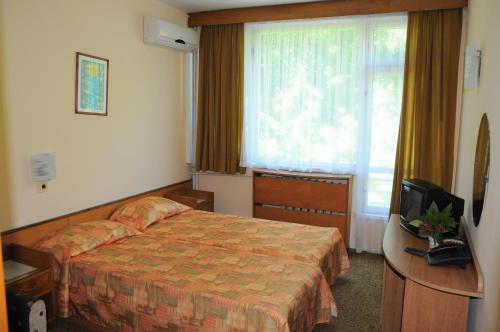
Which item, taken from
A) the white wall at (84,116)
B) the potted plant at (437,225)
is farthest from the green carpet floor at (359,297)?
the white wall at (84,116)

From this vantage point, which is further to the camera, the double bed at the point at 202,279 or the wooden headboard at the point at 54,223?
the wooden headboard at the point at 54,223

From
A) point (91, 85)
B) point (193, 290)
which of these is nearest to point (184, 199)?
point (91, 85)

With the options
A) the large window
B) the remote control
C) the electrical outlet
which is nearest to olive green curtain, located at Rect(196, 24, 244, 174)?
the large window

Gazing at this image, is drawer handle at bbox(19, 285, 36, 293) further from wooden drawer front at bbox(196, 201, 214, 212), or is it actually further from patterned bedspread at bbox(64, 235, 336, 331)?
wooden drawer front at bbox(196, 201, 214, 212)

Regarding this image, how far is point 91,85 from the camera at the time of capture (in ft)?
11.1

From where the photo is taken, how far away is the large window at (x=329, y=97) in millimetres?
4027

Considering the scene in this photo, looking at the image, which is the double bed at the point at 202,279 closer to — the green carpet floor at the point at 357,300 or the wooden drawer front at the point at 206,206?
the green carpet floor at the point at 357,300

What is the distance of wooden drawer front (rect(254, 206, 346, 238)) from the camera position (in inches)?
168

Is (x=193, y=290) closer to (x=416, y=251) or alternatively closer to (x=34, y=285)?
(x=34, y=285)

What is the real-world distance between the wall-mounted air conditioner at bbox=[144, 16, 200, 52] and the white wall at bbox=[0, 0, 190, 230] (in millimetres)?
102

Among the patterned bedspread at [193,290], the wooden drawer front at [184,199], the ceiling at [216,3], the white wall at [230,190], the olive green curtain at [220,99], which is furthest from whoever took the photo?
the white wall at [230,190]

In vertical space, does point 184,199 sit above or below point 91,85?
below

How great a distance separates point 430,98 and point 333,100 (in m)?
0.98

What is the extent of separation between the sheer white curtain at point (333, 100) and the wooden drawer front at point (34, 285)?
8.80ft
